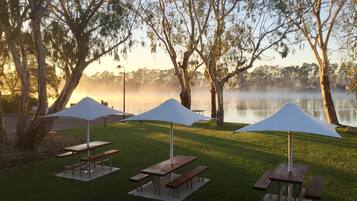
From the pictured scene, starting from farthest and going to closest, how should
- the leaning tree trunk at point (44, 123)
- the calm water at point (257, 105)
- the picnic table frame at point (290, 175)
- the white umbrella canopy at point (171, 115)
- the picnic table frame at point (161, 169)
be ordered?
the calm water at point (257, 105) < the leaning tree trunk at point (44, 123) < the white umbrella canopy at point (171, 115) < the picnic table frame at point (161, 169) < the picnic table frame at point (290, 175)

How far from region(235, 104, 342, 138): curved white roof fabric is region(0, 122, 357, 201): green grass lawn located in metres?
1.91

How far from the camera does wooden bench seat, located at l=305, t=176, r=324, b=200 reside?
638 cm

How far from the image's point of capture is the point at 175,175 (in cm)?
955

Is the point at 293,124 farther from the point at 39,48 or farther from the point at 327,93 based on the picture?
the point at 327,93

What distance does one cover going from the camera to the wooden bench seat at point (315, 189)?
6379 millimetres

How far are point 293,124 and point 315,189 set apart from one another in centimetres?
143

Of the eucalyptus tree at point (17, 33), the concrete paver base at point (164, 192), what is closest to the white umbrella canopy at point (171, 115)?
the concrete paver base at point (164, 192)

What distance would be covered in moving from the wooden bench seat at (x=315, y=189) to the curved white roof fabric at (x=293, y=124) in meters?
1.16

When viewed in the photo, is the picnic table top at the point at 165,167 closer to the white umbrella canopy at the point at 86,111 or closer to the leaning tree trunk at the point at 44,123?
the white umbrella canopy at the point at 86,111

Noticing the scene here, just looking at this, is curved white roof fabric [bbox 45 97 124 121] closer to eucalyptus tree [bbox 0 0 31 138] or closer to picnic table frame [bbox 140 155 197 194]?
picnic table frame [bbox 140 155 197 194]

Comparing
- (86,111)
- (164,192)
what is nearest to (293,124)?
(164,192)

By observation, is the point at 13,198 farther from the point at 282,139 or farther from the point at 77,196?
the point at 282,139

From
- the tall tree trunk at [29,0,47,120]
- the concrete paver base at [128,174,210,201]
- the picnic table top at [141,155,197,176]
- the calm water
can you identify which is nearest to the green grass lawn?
the concrete paver base at [128,174,210,201]

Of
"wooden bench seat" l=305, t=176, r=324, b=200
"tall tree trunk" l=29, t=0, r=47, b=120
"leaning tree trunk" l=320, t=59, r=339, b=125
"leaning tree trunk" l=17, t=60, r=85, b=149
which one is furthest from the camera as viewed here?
"leaning tree trunk" l=320, t=59, r=339, b=125
